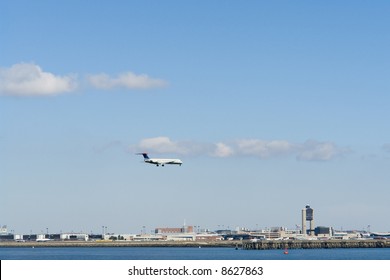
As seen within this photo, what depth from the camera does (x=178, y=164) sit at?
186875 mm
